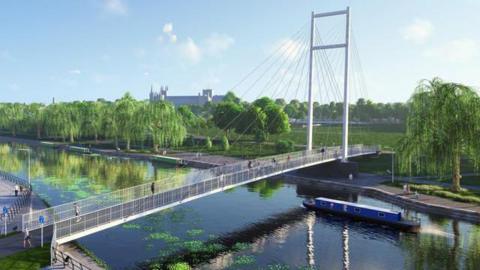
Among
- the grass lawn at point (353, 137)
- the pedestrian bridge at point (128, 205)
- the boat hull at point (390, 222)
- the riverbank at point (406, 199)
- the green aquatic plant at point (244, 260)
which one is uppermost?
the grass lawn at point (353, 137)

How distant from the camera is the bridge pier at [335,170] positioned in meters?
53.5

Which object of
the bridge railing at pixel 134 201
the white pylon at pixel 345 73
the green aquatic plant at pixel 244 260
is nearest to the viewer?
the bridge railing at pixel 134 201

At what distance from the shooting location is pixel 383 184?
161 feet

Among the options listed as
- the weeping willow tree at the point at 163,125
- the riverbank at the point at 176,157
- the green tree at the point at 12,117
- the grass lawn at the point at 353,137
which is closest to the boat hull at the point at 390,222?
the riverbank at the point at 176,157

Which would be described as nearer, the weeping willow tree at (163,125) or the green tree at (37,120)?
the weeping willow tree at (163,125)

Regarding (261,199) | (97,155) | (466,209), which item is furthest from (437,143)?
(97,155)

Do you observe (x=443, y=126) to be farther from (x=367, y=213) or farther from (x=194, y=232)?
(x=194, y=232)

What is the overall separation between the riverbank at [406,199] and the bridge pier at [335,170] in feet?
4.52

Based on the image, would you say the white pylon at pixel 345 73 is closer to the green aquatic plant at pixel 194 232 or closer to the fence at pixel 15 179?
the green aquatic plant at pixel 194 232

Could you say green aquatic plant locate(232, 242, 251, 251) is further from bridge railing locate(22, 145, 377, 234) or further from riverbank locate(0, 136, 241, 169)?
riverbank locate(0, 136, 241, 169)

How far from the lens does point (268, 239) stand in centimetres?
3158

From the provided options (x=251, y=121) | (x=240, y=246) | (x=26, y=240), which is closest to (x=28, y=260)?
(x=26, y=240)

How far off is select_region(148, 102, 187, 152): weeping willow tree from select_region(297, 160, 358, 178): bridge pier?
3143 centimetres

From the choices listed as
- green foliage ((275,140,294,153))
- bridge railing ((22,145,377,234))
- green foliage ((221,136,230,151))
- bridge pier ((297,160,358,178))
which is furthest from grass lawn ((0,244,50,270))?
green foliage ((221,136,230,151))
